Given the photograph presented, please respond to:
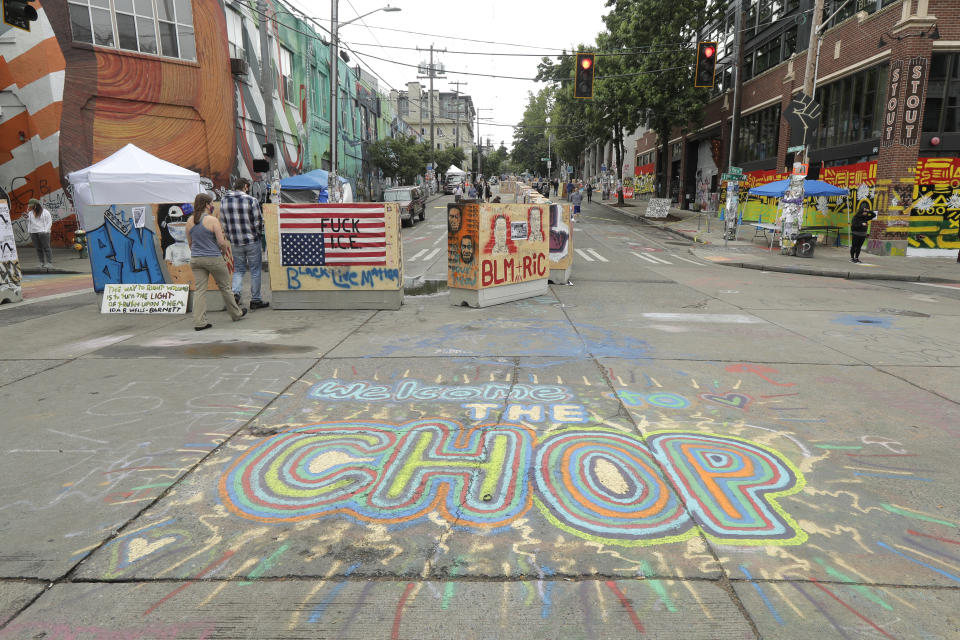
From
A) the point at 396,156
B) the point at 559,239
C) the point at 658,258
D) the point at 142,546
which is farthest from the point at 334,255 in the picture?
the point at 396,156

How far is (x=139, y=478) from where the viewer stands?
366 cm

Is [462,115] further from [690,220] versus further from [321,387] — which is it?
[321,387]

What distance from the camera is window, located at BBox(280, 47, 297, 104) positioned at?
28.3m

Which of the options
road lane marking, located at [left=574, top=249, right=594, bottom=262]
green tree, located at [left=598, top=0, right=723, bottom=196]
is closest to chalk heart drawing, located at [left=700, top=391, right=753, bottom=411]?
road lane marking, located at [left=574, top=249, right=594, bottom=262]

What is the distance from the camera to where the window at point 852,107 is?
61.5 feet

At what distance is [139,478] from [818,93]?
26903 mm

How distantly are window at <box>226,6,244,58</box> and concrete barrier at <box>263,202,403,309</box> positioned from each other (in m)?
17.8

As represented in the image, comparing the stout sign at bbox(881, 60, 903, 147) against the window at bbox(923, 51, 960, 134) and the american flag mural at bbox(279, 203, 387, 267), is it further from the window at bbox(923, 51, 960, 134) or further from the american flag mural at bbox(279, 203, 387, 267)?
the american flag mural at bbox(279, 203, 387, 267)

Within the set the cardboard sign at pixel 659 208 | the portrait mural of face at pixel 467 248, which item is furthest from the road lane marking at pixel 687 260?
the cardboard sign at pixel 659 208

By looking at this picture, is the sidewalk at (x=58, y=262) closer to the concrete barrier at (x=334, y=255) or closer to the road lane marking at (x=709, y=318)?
the concrete barrier at (x=334, y=255)

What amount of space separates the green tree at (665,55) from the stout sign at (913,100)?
1314 centimetres

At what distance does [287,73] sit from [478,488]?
100ft

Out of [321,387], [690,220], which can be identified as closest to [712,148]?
[690,220]

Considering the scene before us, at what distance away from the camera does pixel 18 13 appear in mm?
9617
